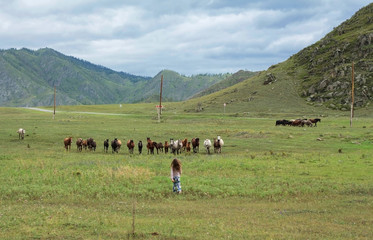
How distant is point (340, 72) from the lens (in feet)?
409

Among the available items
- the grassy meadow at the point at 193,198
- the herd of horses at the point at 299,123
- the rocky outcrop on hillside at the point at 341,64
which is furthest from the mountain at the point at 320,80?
the grassy meadow at the point at 193,198

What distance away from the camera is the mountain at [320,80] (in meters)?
117

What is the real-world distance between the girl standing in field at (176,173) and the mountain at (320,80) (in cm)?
9522


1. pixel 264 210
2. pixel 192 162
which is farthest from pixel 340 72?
pixel 264 210

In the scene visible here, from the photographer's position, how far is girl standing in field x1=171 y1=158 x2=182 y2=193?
19.6 metres

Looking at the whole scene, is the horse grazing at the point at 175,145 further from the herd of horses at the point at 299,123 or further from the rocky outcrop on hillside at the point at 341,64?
the rocky outcrop on hillside at the point at 341,64

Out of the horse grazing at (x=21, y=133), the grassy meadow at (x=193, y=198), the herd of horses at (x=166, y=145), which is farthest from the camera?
the horse grazing at (x=21, y=133)

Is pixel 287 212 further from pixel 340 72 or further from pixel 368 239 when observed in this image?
pixel 340 72

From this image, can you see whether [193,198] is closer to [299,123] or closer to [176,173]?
[176,173]

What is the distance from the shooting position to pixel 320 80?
13112 cm

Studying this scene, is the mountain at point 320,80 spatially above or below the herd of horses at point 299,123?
above

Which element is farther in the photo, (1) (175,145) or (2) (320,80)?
(2) (320,80)

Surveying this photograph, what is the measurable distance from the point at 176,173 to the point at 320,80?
122m

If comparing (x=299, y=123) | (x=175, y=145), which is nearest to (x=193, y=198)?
(x=175, y=145)
